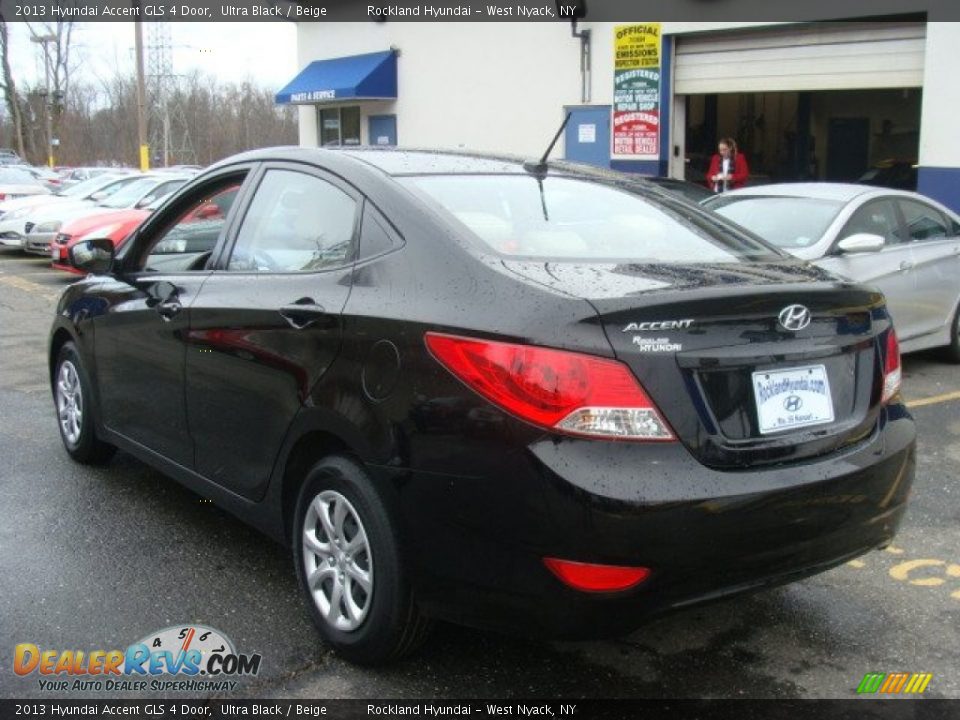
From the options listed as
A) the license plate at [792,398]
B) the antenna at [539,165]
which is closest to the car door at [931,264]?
the antenna at [539,165]

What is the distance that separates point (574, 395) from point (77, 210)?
14.9 meters

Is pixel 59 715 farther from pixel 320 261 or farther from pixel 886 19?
pixel 886 19

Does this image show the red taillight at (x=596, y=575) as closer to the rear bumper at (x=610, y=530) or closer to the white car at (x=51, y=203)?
the rear bumper at (x=610, y=530)

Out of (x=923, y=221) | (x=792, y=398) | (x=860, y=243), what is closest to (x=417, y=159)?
(x=792, y=398)

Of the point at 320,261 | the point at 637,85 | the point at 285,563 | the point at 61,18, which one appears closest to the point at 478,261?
the point at 320,261

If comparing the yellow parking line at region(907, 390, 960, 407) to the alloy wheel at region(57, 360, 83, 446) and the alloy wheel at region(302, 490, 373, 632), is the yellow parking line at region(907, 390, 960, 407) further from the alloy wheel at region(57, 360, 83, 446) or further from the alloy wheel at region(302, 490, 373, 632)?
the alloy wheel at region(57, 360, 83, 446)

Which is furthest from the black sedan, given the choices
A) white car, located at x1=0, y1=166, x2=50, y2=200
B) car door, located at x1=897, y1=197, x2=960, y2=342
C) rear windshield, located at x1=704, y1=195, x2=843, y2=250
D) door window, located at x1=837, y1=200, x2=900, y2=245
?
white car, located at x1=0, y1=166, x2=50, y2=200

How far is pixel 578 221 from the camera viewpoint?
356cm

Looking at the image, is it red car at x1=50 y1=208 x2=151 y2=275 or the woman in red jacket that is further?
the woman in red jacket

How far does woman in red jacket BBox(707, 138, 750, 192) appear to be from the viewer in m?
14.8

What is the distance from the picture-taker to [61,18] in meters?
51.4

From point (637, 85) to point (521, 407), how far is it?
14002 mm

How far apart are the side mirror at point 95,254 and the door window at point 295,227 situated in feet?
4.50

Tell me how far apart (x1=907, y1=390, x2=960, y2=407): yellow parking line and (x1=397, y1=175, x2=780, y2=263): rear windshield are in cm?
360
